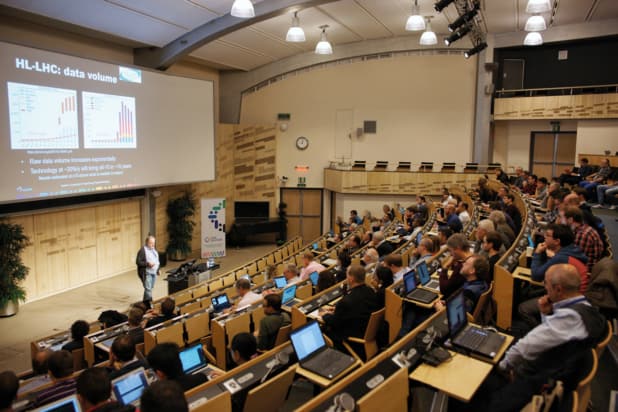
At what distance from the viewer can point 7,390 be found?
2.99 meters

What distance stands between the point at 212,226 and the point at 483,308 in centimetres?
847

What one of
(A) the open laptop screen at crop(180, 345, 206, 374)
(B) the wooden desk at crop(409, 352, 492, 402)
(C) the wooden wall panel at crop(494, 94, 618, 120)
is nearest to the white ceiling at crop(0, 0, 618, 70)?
(C) the wooden wall panel at crop(494, 94, 618, 120)

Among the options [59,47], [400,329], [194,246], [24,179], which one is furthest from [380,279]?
[194,246]

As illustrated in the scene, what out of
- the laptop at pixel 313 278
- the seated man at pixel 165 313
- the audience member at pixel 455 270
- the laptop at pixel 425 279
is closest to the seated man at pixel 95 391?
the seated man at pixel 165 313

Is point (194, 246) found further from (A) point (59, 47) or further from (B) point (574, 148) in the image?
(B) point (574, 148)

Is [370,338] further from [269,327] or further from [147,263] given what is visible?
[147,263]

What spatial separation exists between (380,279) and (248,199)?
1134 centimetres

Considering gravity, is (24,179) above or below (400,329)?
above

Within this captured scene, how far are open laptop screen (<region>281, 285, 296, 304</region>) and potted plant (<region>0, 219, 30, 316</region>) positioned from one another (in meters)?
5.54

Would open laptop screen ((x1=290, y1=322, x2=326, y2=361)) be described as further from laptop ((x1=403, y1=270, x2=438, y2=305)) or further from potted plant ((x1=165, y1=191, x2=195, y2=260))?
potted plant ((x1=165, y1=191, x2=195, y2=260))

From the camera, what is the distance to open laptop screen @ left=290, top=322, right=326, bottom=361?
10.7 feet

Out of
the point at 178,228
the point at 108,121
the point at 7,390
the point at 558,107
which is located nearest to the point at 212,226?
the point at 178,228

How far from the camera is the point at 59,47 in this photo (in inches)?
379

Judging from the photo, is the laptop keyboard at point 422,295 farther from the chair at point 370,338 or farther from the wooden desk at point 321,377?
the wooden desk at point 321,377
